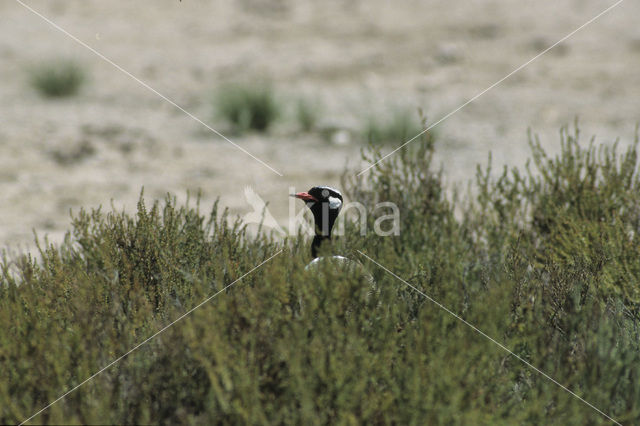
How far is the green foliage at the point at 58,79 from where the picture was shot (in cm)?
1096

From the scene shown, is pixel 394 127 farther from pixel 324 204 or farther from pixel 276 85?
pixel 324 204

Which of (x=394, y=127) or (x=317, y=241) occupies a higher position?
(x=317, y=241)

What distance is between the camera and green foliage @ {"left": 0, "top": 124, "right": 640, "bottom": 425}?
9.35ft

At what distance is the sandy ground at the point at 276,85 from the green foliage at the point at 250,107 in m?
0.21

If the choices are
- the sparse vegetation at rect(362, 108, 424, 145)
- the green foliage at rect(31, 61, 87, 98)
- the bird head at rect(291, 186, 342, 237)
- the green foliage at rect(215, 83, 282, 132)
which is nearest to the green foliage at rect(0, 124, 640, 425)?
the bird head at rect(291, 186, 342, 237)

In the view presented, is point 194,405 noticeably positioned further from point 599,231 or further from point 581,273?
point 599,231

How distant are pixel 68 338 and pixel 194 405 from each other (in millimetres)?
668

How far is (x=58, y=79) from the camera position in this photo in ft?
36.1

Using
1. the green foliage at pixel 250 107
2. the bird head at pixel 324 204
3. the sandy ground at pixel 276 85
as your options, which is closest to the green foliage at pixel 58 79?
the sandy ground at pixel 276 85

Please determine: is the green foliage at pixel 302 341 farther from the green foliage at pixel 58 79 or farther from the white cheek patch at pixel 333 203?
the green foliage at pixel 58 79

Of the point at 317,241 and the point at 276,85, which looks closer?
the point at 317,241

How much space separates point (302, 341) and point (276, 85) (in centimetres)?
956

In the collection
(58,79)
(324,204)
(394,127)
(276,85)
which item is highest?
(58,79)

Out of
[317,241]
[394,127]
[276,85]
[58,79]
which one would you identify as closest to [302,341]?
[317,241]
